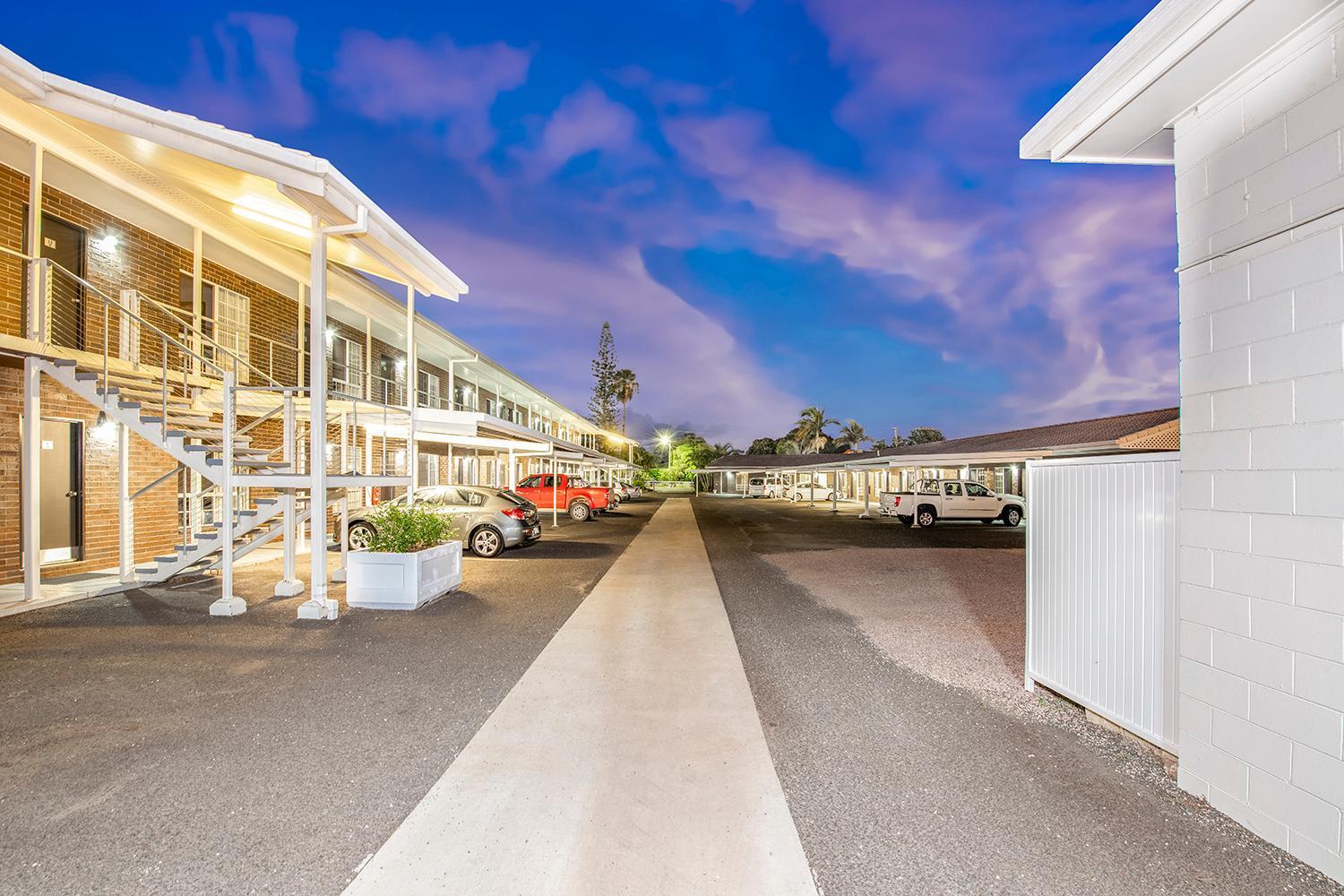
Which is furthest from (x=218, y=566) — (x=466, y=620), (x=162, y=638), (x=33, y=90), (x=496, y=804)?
(x=496, y=804)

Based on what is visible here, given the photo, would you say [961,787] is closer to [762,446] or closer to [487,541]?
[487,541]

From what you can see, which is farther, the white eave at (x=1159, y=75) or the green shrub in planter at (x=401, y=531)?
the green shrub in planter at (x=401, y=531)

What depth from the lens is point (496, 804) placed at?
2.94 meters

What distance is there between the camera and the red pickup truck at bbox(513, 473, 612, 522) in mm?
21641

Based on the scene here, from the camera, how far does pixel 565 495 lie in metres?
22.4

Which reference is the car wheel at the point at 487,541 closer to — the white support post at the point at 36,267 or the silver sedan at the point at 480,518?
the silver sedan at the point at 480,518

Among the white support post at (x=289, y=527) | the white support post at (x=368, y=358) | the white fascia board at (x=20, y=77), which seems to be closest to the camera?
the white fascia board at (x=20, y=77)

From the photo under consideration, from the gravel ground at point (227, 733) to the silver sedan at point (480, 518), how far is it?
461 cm

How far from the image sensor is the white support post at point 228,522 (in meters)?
6.77

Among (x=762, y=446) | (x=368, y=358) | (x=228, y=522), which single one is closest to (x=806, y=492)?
(x=368, y=358)

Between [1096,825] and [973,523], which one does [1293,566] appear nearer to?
[1096,825]

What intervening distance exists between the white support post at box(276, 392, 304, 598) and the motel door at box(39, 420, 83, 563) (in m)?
2.98

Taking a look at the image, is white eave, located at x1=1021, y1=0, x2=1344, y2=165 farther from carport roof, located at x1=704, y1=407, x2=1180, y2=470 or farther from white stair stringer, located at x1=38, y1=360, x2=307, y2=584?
carport roof, located at x1=704, y1=407, x2=1180, y2=470

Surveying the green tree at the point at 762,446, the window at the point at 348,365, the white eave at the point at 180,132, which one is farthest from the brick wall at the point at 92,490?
the green tree at the point at 762,446
